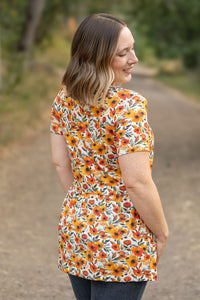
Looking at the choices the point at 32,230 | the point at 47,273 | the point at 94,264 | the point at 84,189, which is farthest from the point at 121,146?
the point at 32,230

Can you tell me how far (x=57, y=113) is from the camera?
7.04ft

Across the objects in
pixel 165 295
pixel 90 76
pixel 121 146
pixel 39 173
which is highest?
pixel 90 76

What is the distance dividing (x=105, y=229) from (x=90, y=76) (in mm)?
598

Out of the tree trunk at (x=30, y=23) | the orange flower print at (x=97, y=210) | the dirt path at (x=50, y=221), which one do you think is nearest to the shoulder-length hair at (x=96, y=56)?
the orange flower print at (x=97, y=210)

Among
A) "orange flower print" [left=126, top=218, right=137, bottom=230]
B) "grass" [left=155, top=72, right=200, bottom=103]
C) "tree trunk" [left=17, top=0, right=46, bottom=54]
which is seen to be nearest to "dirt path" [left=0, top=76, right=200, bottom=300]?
"orange flower print" [left=126, top=218, right=137, bottom=230]

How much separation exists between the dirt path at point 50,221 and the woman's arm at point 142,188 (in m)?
2.14

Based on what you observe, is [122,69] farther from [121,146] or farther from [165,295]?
[165,295]

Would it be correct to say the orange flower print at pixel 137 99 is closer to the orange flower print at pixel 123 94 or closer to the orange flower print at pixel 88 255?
the orange flower print at pixel 123 94

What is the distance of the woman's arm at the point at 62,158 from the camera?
2.22 meters

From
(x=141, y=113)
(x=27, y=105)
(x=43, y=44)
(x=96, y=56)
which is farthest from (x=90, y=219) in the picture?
(x=43, y=44)

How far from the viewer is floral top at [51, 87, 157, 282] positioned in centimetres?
188

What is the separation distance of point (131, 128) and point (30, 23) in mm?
16418

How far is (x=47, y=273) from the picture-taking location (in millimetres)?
4383

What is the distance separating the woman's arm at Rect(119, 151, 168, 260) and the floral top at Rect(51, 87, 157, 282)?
0.03 m
